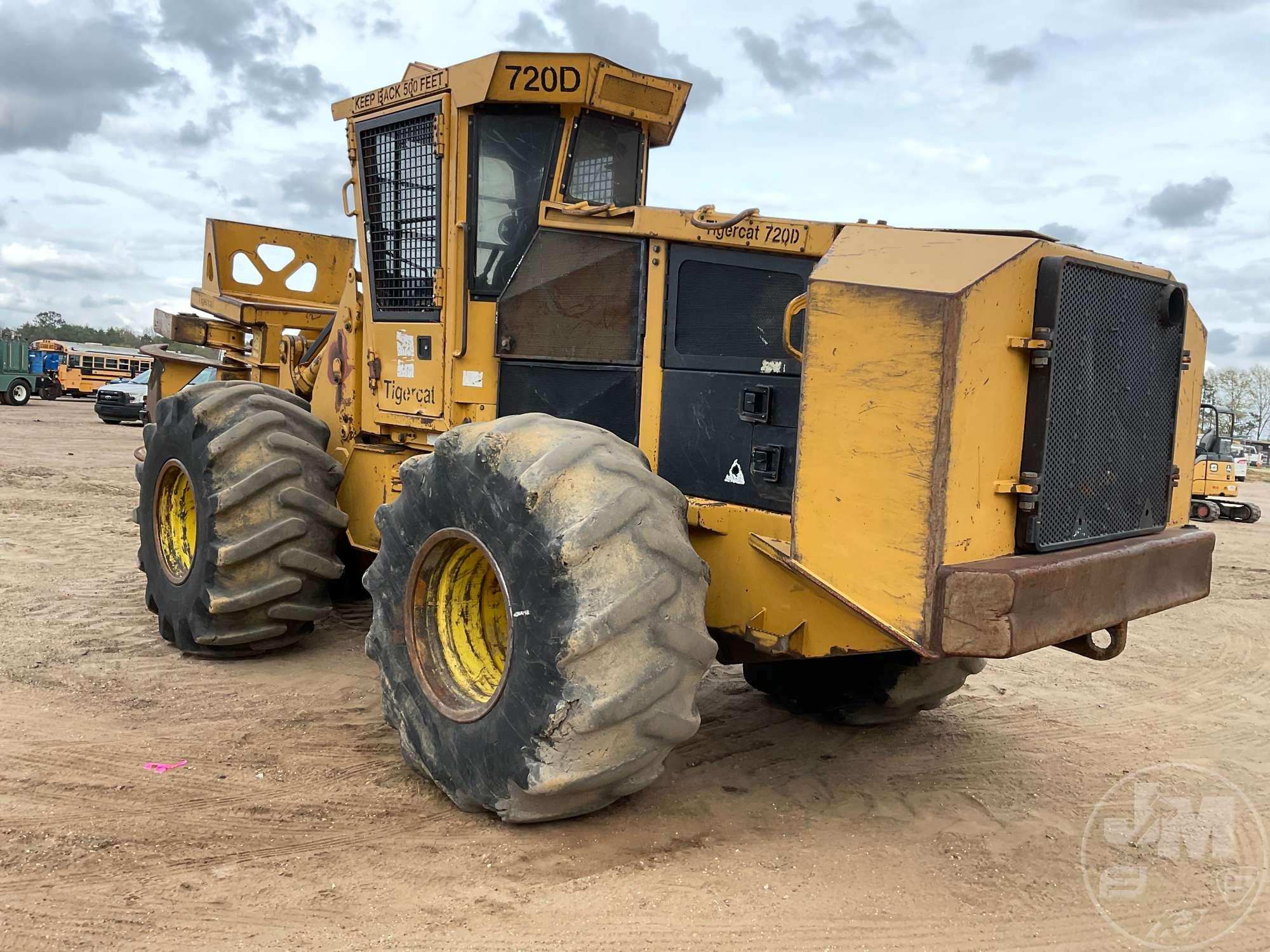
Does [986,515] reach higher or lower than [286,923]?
higher

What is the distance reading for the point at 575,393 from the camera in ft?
15.1

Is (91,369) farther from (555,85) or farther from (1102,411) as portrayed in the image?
(1102,411)

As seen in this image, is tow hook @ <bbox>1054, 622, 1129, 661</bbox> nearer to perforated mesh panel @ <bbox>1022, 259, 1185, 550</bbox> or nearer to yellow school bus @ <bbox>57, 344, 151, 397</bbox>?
perforated mesh panel @ <bbox>1022, 259, 1185, 550</bbox>

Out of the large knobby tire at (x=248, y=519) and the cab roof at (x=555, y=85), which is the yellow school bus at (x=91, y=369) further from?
the cab roof at (x=555, y=85)

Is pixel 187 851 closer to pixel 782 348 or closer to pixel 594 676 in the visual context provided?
pixel 594 676

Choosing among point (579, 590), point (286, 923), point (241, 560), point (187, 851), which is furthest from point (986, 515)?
point (241, 560)

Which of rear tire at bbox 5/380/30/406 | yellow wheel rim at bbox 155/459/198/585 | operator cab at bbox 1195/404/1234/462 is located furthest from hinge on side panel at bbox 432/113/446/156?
rear tire at bbox 5/380/30/406

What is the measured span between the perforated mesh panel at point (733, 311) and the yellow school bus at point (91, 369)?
127 feet

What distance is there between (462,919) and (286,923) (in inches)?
19.7

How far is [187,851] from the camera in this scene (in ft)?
11.5

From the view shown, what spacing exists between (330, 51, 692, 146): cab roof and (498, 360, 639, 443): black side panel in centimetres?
118

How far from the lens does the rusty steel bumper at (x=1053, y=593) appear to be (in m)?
3.13

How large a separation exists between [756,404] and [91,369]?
135 ft

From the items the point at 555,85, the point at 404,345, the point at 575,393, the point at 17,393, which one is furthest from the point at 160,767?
the point at 17,393
